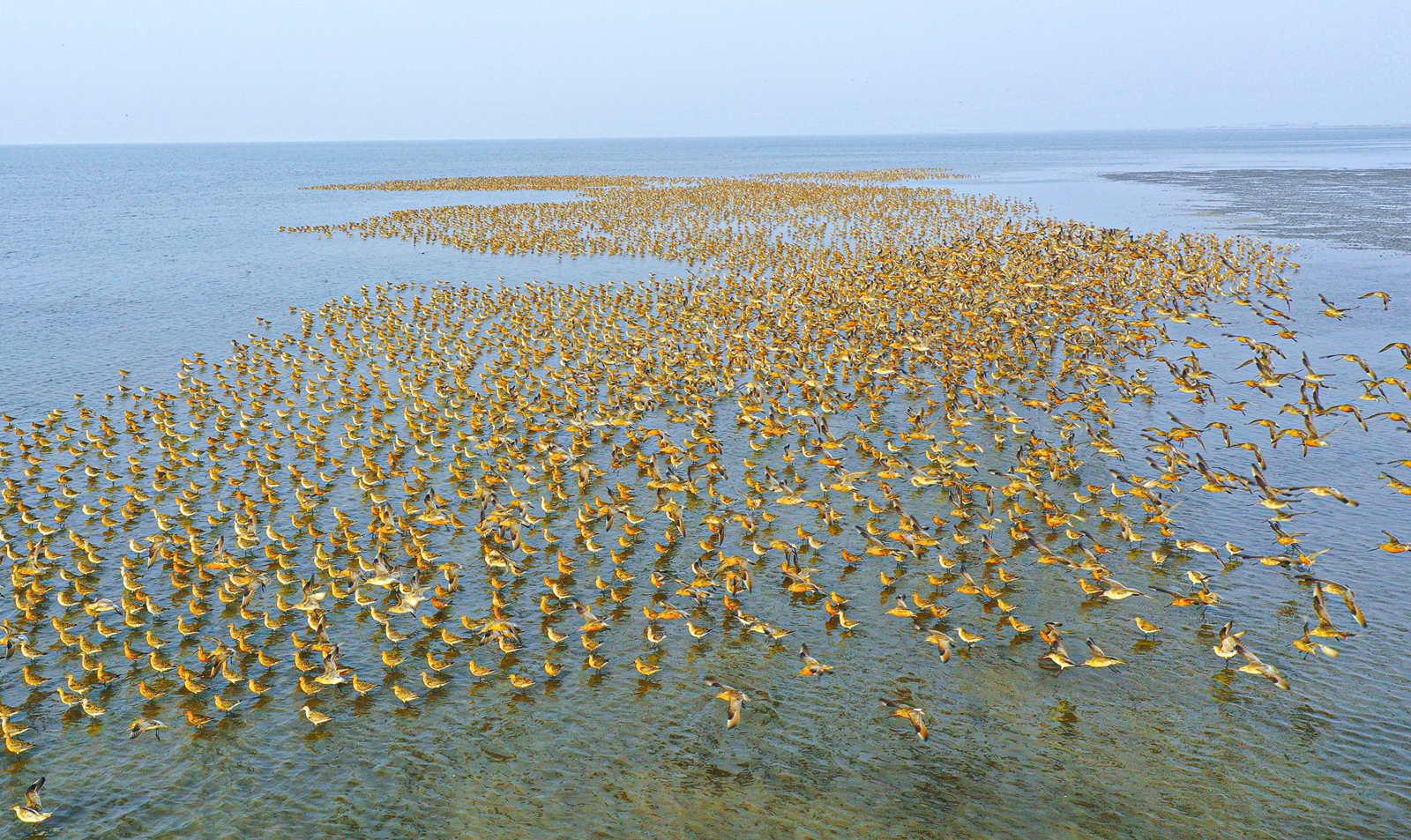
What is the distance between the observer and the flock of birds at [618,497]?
1423 cm

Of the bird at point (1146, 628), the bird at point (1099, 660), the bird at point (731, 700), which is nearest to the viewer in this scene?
the bird at point (731, 700)

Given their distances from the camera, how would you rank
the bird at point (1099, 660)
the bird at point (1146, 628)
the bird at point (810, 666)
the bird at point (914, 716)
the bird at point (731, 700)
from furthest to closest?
the bird at point (1146, 628), the bird at point (810, 666), the bird at point (1099, 660), the bird at point (731, 700), the bird at point (914, 716)

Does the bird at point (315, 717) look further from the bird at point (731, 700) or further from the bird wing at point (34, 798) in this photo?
the bird at point (731, 700)

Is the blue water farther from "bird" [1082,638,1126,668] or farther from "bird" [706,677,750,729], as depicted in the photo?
"bird" [1082,638,1126,668]

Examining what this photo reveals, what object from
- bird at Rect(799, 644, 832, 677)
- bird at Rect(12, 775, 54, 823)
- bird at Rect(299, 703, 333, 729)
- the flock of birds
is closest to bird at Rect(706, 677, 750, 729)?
the flock of birds

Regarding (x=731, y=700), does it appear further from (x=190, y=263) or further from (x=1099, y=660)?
(x=190, y=263)

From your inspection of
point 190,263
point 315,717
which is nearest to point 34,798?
point 315,717

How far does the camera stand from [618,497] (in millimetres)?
19312

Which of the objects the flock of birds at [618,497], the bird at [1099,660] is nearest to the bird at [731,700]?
the flock of birds at [618,497]

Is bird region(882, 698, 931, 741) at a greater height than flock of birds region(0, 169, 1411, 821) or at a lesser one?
lesser

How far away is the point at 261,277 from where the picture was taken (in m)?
52.0

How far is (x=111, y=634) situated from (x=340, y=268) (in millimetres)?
43403

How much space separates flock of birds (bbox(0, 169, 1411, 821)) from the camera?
14.2 metres

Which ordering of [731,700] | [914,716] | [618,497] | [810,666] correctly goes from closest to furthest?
[914,716]
[731,700]
[810,666]
[618,497]
